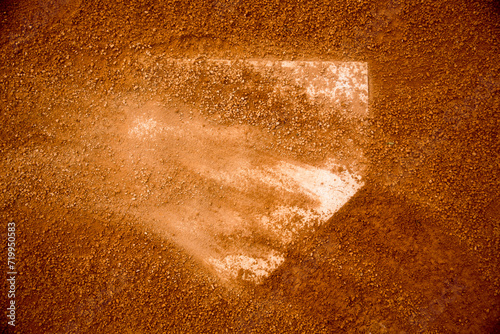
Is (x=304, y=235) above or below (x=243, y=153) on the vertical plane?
below

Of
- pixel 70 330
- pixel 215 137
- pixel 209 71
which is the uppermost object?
pixel 209 71

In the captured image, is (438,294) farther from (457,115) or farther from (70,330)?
(70,330)

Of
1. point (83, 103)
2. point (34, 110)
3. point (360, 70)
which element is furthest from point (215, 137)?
point (34, 110)
